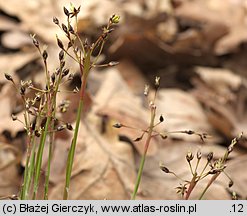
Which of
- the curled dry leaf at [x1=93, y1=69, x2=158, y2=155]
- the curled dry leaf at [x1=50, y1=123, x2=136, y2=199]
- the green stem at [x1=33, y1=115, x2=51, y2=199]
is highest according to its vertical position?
the curled dry leaf at [x1=93, y1=69, x2=158, y2=155]

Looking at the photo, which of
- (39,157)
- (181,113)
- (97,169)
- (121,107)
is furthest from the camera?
(181,113)

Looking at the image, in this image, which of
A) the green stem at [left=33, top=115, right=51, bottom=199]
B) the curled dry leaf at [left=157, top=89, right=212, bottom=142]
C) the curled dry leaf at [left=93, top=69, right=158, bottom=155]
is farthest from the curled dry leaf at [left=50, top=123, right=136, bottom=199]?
the green stem at [left=33, top=115, right=51, bottom=199]

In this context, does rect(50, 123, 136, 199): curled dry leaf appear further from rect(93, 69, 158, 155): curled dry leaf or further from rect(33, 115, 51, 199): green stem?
Result: rect(33, 115, 51, 199): green stem

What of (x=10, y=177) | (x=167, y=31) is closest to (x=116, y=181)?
(x=10, y=177)

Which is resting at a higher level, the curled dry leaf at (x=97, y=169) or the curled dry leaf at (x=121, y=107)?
the curled dry leaf at (x=121, y=107)

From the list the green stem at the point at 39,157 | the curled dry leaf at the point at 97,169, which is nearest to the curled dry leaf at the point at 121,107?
the curled dry leaf at the point at 97,169

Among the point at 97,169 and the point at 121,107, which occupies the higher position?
the point at 121,107

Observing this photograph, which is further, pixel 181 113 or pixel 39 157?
pixel 181 113

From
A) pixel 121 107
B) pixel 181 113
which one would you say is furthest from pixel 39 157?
pixel 181 113

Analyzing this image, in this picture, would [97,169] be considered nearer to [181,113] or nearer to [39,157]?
[39,157]

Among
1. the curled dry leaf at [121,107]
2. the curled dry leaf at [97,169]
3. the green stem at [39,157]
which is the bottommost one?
the green stem at [39,157]

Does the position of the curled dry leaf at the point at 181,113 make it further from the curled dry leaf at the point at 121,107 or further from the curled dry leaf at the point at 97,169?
the curled dry leaf at the point at 97,169
